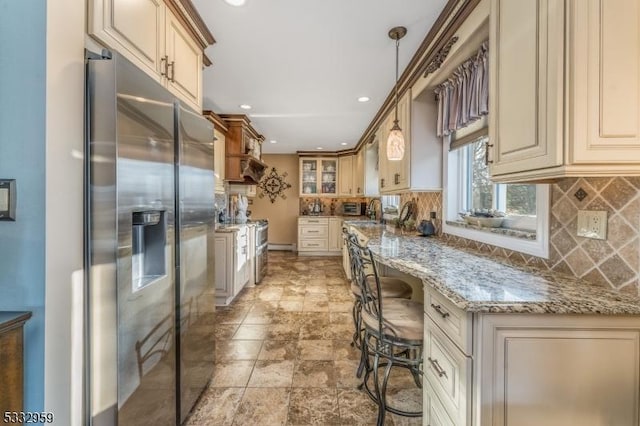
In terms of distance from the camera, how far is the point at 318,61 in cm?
254

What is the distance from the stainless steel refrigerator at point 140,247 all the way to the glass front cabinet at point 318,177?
541 centimetres

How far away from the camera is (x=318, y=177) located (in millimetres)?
7086

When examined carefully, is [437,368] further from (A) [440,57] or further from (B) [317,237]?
(B) [317,237]

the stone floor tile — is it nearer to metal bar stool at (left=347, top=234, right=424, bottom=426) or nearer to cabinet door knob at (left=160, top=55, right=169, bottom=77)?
metal bar stool at (left=347, top=234, right=424, bottom=426)

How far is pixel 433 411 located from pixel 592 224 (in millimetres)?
1030

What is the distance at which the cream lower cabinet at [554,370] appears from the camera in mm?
977

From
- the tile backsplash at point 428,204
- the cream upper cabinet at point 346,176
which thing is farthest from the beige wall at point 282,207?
the tile backsplash at point 428,204

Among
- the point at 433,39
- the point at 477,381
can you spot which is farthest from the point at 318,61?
the point at 477,381

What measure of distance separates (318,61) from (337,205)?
5.10m

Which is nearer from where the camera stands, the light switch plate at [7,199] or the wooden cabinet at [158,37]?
the light switch plate at [7,199]

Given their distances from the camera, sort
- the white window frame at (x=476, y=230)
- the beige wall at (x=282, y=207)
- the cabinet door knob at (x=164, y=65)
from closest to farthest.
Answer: the white window frame at (x=476, y=230)
the cabinet door knob at (x=164, y=65)
the beige wall at (x=282, y=207)

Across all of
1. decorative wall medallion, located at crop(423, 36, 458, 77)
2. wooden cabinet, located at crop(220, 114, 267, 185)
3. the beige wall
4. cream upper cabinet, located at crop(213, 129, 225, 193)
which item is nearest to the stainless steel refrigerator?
decorative wall medallion, located at crop(423, 36, 458, 77)

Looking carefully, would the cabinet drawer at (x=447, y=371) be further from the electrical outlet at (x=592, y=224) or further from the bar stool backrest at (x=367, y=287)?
the electrical outlet at (x=592, y=224)

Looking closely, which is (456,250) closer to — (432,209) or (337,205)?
(432,209)
